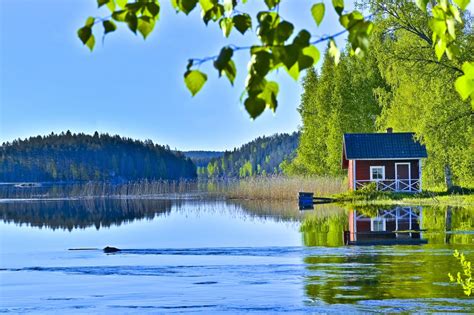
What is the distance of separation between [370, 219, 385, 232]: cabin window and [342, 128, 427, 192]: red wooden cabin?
62.4 feet

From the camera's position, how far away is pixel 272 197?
2167 inches

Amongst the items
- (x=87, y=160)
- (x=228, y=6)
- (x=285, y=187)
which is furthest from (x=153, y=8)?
(x=87, y=160)

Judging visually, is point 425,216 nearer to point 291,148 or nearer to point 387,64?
point 387,64

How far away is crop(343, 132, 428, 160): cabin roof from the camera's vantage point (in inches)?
2037

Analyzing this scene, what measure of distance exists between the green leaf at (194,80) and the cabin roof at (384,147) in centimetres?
4848

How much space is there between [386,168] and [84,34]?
161 feet

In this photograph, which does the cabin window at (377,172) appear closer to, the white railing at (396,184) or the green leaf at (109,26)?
the white railing at (396,184)

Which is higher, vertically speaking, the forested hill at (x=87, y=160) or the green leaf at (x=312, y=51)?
the forested hill at (x=87, y=160)

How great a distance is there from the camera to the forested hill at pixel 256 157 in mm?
155025

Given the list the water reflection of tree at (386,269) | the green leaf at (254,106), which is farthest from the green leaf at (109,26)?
the water reflection of tree at (386,269)

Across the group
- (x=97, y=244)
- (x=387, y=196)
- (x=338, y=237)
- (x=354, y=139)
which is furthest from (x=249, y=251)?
(x=354, y=139)

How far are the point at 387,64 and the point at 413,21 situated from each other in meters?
2.90

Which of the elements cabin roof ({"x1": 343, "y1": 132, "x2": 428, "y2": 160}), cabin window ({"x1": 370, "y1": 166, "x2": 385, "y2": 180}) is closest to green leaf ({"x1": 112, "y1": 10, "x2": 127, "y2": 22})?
cabin roof ({"x1": 343, "y1": 132, "x2": 428, "y2": 160})

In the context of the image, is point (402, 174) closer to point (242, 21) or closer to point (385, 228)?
point (385, 228)
